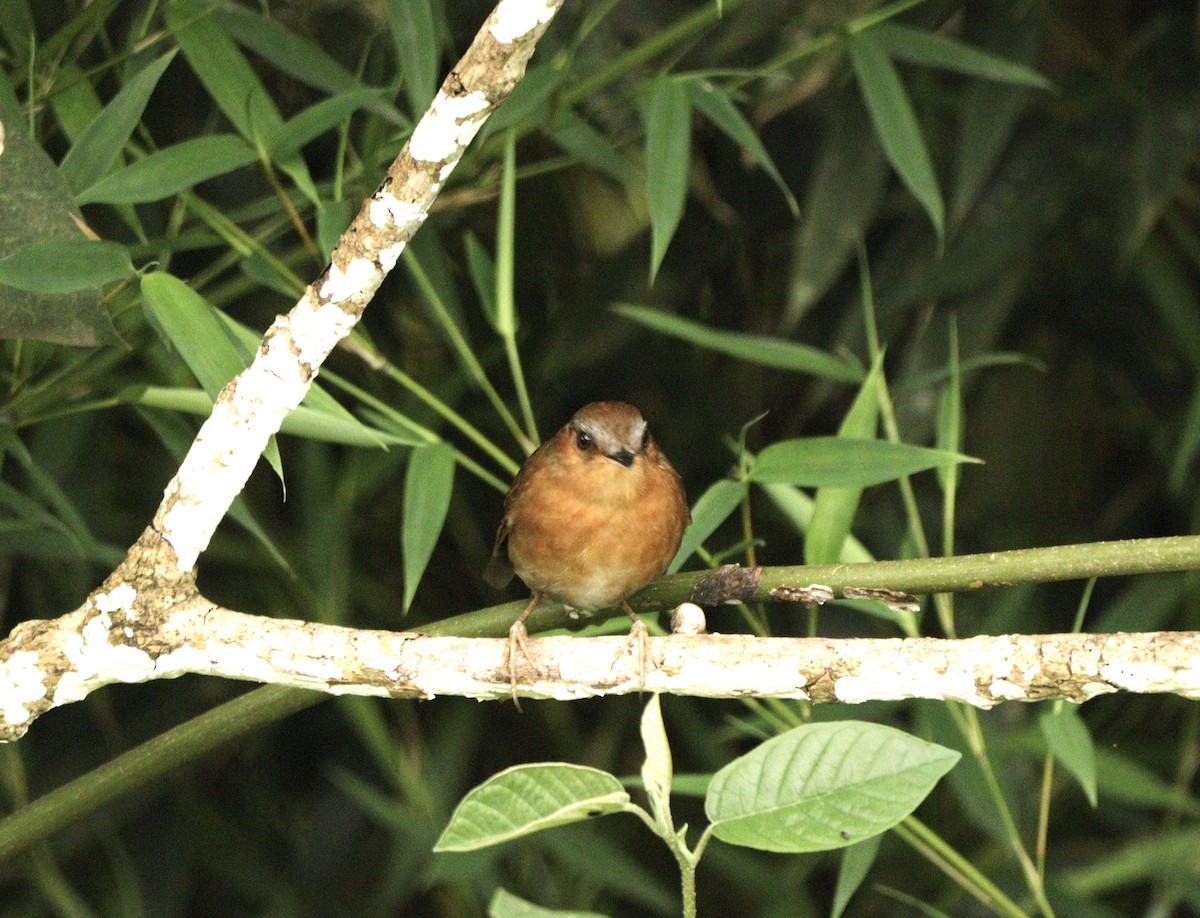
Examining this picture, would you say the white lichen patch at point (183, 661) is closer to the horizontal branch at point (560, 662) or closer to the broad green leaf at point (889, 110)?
the horizontal branch at point (560, 662)

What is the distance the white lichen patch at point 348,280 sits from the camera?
156cm

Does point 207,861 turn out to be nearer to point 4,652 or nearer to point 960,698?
point 4,652

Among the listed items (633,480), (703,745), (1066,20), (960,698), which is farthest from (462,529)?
(960,698)

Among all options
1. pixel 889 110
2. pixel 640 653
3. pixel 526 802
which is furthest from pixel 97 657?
pixel 889 110

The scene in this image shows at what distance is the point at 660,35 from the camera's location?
2570mm

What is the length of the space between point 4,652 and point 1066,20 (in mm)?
2800

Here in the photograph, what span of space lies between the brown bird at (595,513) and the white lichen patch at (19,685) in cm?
74

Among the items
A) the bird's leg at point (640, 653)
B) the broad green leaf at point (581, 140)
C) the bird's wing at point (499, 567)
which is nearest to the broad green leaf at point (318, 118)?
the broad green leaf at point (581, 140)

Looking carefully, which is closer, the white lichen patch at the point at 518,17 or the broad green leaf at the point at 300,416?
the white lichen patch at the point at 518,17

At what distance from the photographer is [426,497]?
2.19 metres

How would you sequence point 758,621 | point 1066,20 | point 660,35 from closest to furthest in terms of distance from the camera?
point 758,621, point 660,35, point 1066,20

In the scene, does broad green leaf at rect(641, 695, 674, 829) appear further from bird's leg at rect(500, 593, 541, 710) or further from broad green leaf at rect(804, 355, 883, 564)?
broad green leaf at rect(804, 355, 883, 564)

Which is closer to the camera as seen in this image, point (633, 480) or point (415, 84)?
point (415, 84)

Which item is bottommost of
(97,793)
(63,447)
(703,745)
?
(703,745)
